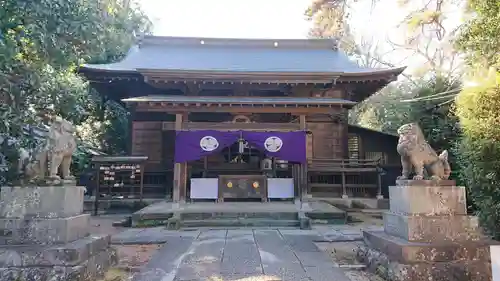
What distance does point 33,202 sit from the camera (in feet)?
13.6

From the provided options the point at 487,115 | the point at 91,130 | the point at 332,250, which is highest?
the point at 91,130

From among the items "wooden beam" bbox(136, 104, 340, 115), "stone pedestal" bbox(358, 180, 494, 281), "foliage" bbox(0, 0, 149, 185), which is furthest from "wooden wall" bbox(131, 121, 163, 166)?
"stone pedestal" bbox(358, 180, 494, 281)

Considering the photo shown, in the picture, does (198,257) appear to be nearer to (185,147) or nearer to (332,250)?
(332,250)

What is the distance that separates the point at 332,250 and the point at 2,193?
5095 mm

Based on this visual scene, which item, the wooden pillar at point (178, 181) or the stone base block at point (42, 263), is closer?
the stone base block at point (42, 263)

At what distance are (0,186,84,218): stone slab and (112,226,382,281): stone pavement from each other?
4.47ft

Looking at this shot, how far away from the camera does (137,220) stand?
874cm

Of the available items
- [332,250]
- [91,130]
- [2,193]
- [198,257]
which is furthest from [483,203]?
[91,130]

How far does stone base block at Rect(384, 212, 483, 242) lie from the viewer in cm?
427

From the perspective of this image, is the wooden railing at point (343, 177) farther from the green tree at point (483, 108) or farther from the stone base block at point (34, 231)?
the stone base block at point (34, 231)

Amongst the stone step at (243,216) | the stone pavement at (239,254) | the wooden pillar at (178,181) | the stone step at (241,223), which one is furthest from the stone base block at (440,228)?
the wooden pillar at (178,181)

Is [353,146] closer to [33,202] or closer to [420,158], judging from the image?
[420,158]

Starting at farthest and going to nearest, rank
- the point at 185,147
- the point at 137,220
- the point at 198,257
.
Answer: the point at 185,147 → the point at 137,220 → the point at 198,257

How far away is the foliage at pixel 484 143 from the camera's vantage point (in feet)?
15.3
